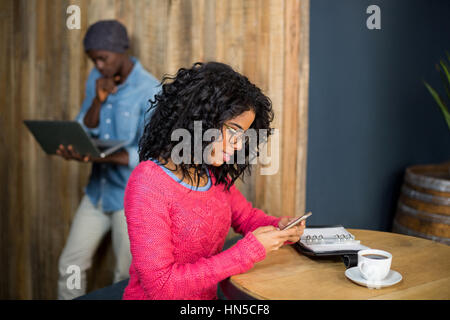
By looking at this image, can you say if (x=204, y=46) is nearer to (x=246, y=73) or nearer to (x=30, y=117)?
(x=246, y=73)

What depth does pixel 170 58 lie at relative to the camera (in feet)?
7.86

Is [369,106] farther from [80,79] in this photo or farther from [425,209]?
[80,79]

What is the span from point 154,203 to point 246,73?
118cm

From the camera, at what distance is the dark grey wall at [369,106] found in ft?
7.16

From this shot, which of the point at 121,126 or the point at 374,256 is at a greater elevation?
the point at 121,126

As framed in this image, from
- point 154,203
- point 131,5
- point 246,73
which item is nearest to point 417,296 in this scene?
point 154,203

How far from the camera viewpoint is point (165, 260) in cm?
107

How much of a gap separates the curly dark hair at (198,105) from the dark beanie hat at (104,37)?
1.04 m

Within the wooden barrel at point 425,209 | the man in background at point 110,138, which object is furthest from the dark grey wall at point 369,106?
the man in background at point 110,138

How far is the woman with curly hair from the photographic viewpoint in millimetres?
1076

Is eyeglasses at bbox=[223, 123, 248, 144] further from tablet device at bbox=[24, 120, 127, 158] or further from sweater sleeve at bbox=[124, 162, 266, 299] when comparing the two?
tablet device at bbox=[24, 120, 127, 158]

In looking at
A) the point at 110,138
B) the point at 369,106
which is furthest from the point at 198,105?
the point at 369,106

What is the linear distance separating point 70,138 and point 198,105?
3.73 feet

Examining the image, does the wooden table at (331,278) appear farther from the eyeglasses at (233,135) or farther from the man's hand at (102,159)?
the man's hand at (102,159)
